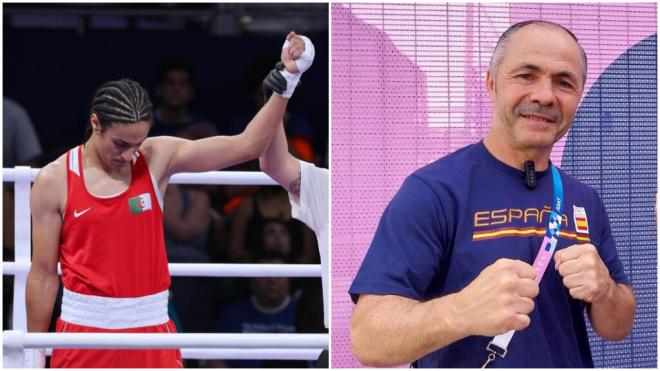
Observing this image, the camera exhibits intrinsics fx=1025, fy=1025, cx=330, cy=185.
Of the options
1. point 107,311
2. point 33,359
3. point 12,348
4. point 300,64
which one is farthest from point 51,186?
point 300,64

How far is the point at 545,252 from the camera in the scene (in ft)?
6.70

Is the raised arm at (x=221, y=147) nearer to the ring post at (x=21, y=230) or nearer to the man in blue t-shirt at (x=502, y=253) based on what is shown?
the ring post at (x=21, y=230)

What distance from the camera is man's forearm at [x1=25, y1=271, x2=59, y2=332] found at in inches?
130

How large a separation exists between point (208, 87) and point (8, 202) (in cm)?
120

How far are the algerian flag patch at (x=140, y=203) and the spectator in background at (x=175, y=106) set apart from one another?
65.3 inches

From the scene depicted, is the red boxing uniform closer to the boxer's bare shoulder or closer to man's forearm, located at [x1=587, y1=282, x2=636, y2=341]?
the boxer's bare shoulder

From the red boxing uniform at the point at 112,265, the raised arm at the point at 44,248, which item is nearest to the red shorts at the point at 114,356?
the red boxing uniform at the point at 112,265

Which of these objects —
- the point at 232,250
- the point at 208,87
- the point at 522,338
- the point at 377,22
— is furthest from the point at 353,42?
the point at 208,87

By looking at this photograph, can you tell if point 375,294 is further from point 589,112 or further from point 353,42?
point 589,112

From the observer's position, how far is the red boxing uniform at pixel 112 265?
3.37 metres

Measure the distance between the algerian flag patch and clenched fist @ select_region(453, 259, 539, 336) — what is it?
175 cm

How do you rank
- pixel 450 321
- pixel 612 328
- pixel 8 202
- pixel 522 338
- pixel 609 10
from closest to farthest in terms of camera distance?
pixel 450 321
pixel 522 338
pixel 612 328
pixel 609 10
pixel 8 202

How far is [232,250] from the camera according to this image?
5.01 meters

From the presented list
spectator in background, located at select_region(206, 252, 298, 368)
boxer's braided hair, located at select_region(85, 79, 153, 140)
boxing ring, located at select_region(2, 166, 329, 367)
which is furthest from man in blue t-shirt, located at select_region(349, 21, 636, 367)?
spectator in background, located at select_region(206, 252, 298, 368)
